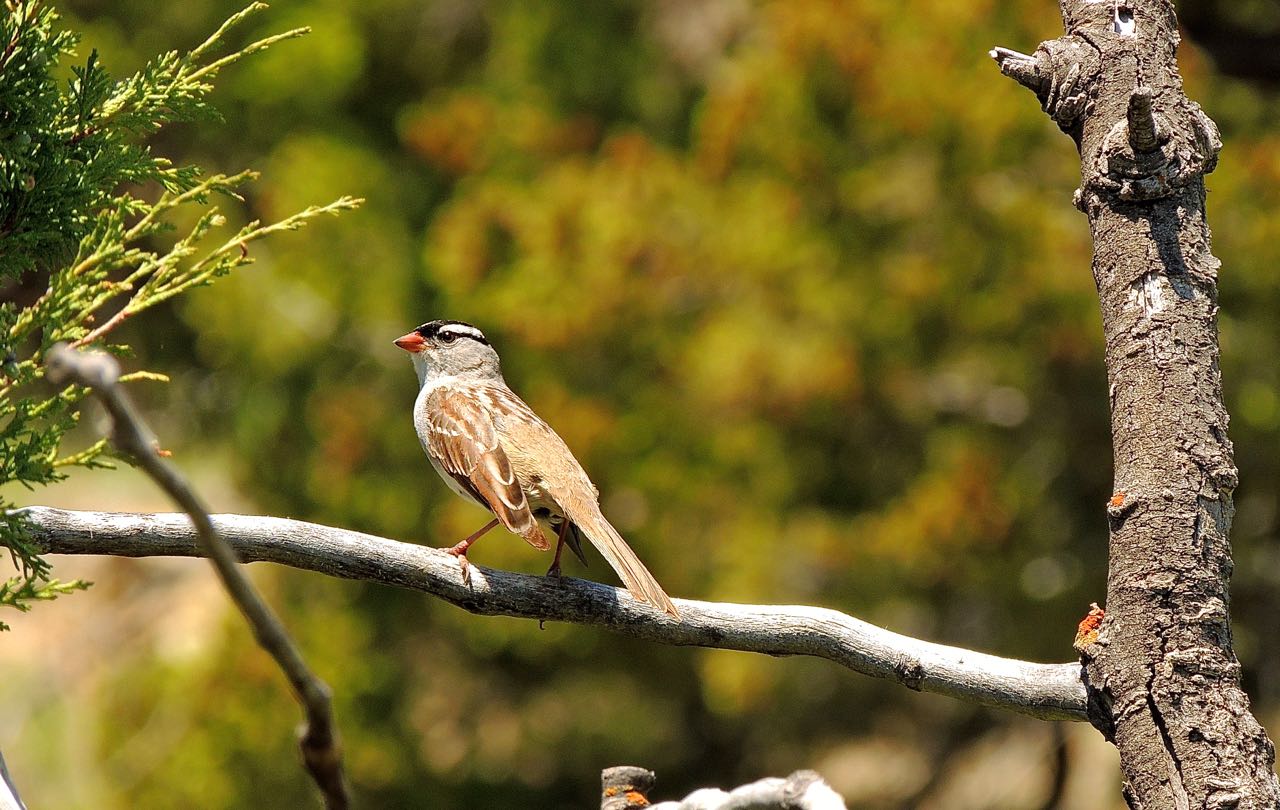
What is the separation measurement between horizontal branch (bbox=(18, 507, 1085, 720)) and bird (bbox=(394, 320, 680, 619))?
73 cm

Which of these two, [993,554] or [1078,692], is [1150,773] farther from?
[993,554]

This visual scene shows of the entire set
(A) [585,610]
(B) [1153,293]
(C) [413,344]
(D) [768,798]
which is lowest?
(D) [768,798]

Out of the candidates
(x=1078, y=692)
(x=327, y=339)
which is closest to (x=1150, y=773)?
(x=1078, y=692)

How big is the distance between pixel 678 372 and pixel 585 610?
537cm

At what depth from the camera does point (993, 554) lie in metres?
8.55

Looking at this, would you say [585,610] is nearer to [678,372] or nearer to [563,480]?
[563,480]

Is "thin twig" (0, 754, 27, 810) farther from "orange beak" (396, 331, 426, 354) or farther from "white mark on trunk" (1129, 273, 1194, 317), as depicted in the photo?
"orange beak" (396, 331, 426, 354)

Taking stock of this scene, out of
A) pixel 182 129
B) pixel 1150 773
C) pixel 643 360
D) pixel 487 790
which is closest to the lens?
pixel 1150 773

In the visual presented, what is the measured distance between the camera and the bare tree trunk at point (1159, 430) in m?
3.05

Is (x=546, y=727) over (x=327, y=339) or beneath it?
beneath

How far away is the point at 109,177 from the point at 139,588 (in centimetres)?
1171

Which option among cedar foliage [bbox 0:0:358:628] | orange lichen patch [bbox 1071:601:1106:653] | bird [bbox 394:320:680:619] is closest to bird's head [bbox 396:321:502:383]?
bird [bbox 394:320:680:619]

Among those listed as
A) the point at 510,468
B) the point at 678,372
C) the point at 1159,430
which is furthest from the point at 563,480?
the point at 678,372

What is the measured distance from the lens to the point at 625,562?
13.8ft
